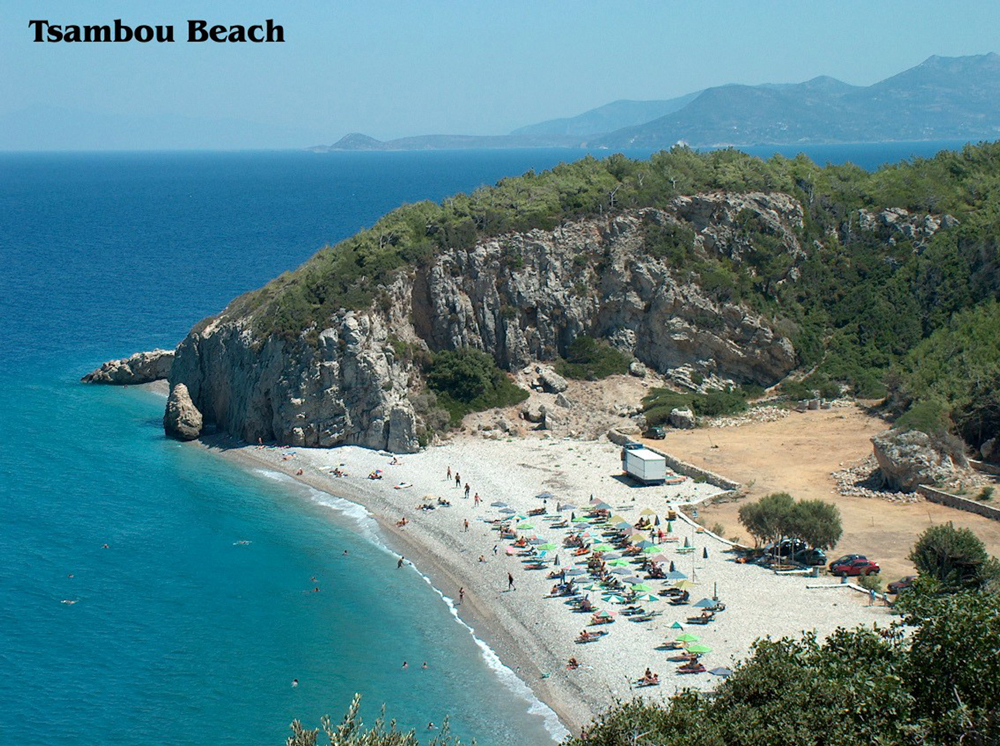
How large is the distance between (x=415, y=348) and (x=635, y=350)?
13894 mm

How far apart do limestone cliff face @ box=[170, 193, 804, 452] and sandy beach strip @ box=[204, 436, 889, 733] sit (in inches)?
105

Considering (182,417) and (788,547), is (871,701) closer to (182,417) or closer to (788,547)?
(788,547)

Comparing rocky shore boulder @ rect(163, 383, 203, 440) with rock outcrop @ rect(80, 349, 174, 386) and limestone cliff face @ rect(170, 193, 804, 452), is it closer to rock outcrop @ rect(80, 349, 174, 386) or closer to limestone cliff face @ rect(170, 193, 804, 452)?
limestone cliff face @ rect(170, 193, 804, 452)

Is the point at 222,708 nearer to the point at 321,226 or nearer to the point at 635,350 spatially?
the point at 635,350

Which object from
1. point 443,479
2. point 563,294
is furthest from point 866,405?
point 443,479

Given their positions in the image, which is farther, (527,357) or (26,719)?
(527,357)

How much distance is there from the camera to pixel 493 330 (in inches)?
2530

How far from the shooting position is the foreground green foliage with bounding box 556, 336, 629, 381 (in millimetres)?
64062

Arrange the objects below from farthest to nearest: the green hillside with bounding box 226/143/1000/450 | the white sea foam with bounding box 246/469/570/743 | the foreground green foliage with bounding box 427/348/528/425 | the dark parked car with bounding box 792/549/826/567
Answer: the green hillside with bounding box 226/143/1000/450, the foreground green foliage with bounding box 427/348/528/425, the dark parked car with bounding box 792/549/826/567, the white sea foam with bounding box 246/469/570/743

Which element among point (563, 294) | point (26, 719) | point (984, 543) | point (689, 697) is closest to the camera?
point (689, 697)

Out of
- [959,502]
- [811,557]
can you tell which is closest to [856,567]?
[811,557]

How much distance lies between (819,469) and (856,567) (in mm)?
12895

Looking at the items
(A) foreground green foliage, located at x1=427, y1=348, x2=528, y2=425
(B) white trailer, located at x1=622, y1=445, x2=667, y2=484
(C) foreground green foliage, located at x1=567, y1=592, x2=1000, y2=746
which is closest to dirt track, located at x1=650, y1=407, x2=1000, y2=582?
(B) white trailer, located at x1=622, y1=445, x2=667, y2=484

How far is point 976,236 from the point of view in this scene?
67.2m
